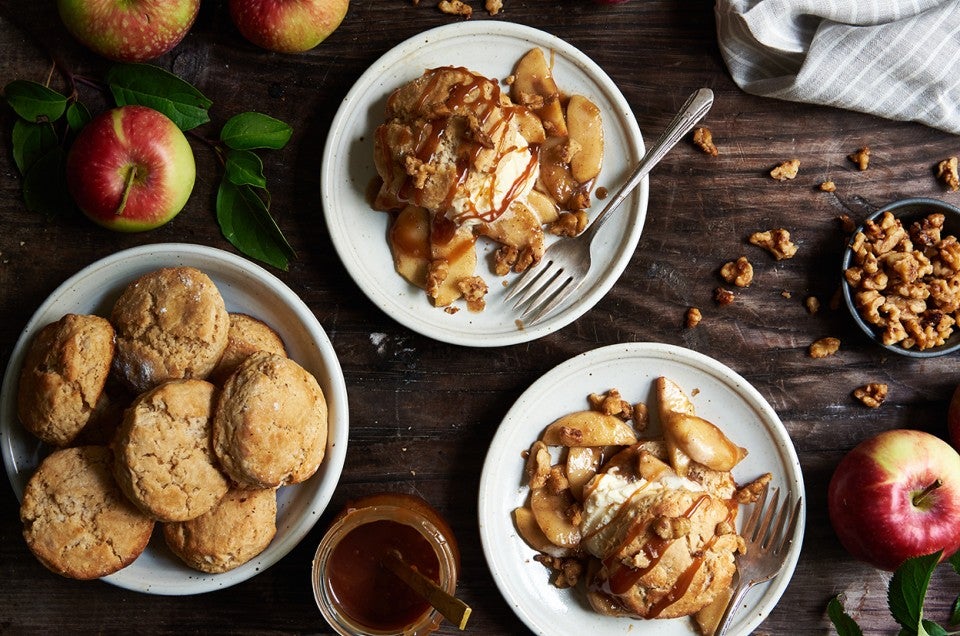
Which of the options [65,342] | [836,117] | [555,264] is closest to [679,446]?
[555,264]

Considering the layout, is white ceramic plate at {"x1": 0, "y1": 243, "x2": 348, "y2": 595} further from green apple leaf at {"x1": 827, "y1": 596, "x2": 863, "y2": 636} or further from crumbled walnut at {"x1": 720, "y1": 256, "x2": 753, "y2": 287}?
green apple leaf at {"x1": 827, "y1": 596, "x2": 863, "y2": 636}

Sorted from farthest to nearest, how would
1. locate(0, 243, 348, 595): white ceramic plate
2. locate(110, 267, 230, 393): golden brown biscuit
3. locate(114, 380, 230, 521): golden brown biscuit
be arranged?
locate(0, 243, 348, 595): white ceramic plate
locate(110, 267, 230, 393): golden brown biscuit
locate(114, 380, 230, 521): golden brown biscuit

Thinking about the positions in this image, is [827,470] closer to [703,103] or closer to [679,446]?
[679,446]

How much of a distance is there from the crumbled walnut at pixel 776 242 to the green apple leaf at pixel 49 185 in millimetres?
1708

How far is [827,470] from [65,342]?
1.85 m

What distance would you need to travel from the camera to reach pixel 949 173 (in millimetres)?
2068

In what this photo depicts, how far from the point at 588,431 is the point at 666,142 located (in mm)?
716

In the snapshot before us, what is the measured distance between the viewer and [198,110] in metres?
1.95

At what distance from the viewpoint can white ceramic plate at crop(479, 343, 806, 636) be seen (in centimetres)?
195

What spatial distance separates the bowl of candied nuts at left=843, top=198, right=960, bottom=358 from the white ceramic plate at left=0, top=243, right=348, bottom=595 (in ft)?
4.22

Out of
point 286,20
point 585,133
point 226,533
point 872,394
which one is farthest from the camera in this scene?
point 872,394

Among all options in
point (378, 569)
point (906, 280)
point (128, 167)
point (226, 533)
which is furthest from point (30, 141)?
point (906, 280)

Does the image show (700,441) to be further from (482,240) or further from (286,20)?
(286,20)

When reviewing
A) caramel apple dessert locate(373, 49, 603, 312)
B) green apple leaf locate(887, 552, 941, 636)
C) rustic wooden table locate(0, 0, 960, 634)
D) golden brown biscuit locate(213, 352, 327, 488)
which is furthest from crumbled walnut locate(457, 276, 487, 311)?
green apple leaf locate(887, 552, 941, 636)
